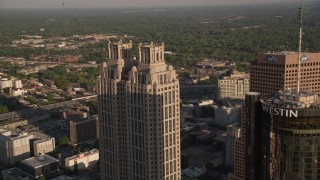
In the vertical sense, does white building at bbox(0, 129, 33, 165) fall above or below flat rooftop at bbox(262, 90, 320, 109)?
below

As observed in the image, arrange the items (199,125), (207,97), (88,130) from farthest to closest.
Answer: (207,97) < (199,125) < (88,130)

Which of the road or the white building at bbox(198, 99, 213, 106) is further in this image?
the white building at bbox(198, 99, 213, 106)

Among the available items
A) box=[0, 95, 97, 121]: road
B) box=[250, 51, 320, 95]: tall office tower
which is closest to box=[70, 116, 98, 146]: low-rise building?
box=[0, 95, 97, 121]: road

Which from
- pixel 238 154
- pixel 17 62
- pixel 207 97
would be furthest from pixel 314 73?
pixel 17 62

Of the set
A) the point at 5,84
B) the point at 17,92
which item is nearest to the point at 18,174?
the point at 17,92

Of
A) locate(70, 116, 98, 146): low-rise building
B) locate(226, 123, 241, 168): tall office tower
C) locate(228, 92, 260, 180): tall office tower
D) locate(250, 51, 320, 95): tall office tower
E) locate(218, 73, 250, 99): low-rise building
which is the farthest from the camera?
locate(218, 73, 250, 99): low-rise building

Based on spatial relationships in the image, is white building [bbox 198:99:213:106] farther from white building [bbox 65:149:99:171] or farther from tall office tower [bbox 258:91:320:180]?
tall office tower [bbox 258:91:320:180]

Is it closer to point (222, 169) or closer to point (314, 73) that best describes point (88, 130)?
point (222, 169)

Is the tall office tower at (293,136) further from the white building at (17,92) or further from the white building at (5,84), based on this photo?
the white building at (5,84)
